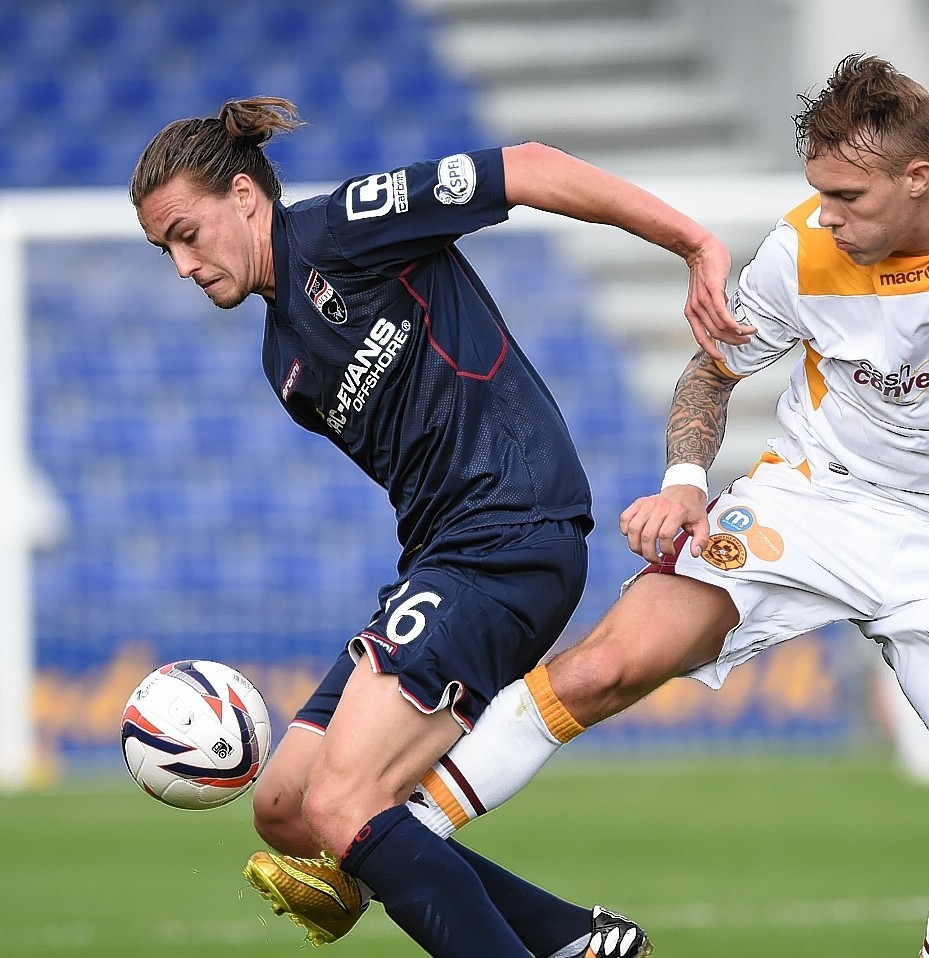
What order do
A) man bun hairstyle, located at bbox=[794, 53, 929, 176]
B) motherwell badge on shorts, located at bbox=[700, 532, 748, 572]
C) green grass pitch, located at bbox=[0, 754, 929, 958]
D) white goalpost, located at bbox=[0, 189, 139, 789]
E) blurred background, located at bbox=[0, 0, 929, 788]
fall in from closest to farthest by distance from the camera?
man bun hairstyle, located at bbox=[794, 53, 929, 176], motherwell badge on shorts, located at bbox=[700, 532, 748, 572], green grass pitch, located at bbox=[0, 754, 929, 958], white goalpost, located at bbox=[0, 189, 139, 789], blurred background, located at bbox=[0, 0, 929, 788]

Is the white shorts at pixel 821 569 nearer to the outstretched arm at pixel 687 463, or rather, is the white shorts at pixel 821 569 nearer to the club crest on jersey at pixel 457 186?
the outstretched arm at pixel 687 463

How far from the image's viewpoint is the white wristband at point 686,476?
401cm

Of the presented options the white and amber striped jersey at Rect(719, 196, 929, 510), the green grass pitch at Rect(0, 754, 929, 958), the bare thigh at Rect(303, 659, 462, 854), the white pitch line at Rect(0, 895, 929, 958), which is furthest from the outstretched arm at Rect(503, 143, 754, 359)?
the white pitch line at Rect(0, 895, 929, 958)

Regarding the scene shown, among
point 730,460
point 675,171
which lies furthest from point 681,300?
point 675,171

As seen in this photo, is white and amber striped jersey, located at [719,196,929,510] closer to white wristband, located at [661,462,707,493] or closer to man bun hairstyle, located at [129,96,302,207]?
white wristband, located at [661,462,707,493]

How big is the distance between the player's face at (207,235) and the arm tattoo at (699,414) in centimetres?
104

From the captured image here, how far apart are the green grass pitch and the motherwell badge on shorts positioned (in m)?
1.50

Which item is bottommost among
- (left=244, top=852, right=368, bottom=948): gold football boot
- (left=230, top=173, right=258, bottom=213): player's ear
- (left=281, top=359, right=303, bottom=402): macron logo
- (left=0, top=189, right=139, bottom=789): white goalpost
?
(left=244, top=852, right=368, bottom=948): gold football boot

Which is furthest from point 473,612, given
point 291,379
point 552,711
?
point 291,379

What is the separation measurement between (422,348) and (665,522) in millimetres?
655

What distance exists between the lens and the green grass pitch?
539cm

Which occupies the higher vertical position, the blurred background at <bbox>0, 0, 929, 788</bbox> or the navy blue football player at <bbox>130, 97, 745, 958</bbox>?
the blurred background at <bbox>0, 0, 929, 788</bbox>

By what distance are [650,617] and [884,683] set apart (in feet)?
18.7

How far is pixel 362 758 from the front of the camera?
12.1 feet
